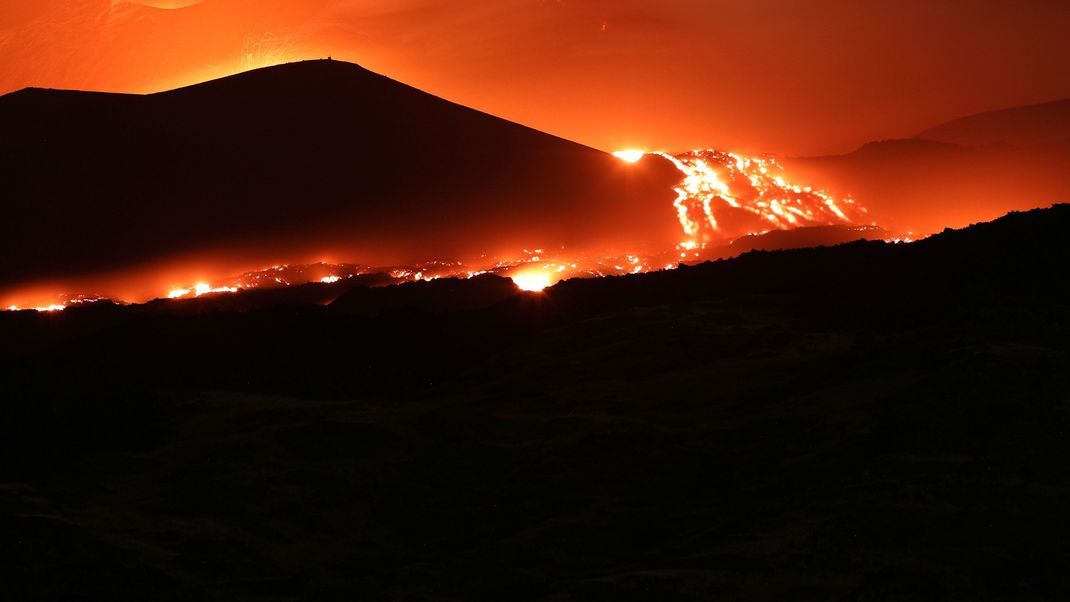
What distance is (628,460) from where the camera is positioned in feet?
53.5

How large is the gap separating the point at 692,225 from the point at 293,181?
2387 centimetres

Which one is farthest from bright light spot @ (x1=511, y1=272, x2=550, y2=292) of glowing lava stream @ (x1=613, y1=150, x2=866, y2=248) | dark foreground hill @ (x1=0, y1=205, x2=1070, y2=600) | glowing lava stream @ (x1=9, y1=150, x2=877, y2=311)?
dark foreground hill @ (x1=0, y1=205, x2=1070, y2=600)

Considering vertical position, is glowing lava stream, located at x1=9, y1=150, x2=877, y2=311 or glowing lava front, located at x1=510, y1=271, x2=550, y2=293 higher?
glowing lava stream, located at x1=9, y1=150, x2=877, y2=311

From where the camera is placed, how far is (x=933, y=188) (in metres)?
118

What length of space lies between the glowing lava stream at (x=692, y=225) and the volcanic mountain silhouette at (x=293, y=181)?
2069mm

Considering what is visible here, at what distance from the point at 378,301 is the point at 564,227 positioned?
103 ft

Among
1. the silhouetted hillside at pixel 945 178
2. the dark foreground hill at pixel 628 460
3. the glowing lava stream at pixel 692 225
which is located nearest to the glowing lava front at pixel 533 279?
the glowing lava stream at pixel 692 225

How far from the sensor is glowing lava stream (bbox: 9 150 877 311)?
189 ft

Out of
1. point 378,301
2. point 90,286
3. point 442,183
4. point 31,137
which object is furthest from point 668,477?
point 31,137

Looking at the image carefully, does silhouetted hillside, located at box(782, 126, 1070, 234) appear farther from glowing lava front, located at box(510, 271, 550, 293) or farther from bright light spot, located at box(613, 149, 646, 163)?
glowing lava front, located at box(510, 271, 550, 293)

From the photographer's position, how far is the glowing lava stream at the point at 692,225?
57594 mm

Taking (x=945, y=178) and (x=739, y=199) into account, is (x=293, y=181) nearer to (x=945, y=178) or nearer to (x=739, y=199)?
(x=739, y=199)

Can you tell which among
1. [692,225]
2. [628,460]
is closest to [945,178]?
[692,225]

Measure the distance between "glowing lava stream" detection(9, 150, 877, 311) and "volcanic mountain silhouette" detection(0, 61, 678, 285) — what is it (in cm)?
207
